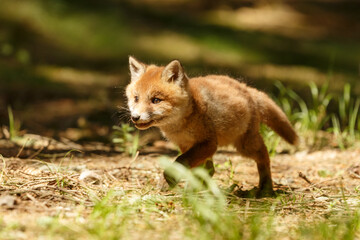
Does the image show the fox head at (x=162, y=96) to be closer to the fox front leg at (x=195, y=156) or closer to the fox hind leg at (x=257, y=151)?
the fox front leg at (x=195, y=156)

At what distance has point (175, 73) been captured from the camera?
4078 millimetres

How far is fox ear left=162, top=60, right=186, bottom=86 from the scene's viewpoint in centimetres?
402

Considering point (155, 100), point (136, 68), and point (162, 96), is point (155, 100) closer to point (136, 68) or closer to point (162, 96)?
point (162, 96)

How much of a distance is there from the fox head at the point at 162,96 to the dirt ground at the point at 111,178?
555 mm

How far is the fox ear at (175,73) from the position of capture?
158 inches

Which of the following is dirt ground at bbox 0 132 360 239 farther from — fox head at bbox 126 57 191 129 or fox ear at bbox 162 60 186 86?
fox ear at bbox 162 60 186 86

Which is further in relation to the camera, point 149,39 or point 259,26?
point 259,26

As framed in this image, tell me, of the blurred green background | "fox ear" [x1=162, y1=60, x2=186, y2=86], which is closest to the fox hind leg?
"fox ear" [x1=162, y1=60, x2=186, y2=86]

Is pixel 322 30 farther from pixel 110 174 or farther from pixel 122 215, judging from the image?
pixel 122 215

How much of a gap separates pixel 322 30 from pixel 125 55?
637 cm

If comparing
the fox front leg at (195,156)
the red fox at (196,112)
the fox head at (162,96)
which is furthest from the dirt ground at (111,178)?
the fox head at (162,96)

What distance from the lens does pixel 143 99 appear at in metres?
3.97

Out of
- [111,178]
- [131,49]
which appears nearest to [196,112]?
[111,178]

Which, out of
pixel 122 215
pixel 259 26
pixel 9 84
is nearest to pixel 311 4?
pixel 259 26
